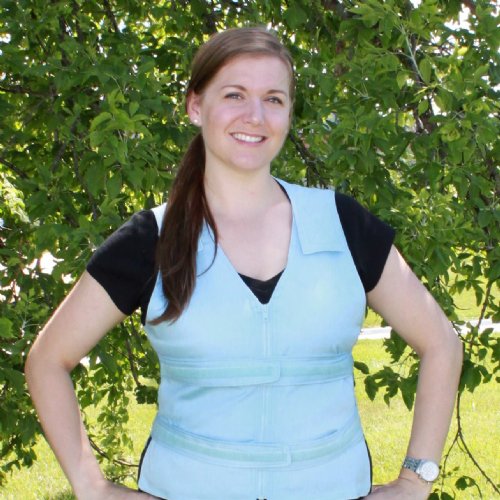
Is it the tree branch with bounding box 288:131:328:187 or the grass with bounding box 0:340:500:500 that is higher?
the tree branch with bounding box 288:131:328:187

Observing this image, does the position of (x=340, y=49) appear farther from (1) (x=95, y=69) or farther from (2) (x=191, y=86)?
(2) (x=191, y=86)

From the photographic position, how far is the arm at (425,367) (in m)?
2.00

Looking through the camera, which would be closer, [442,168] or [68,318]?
[68,318]

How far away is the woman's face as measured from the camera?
193 cm

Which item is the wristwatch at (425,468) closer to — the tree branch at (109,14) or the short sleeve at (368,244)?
the short sleeve at (368,244)

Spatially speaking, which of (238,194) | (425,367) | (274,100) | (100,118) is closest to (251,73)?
(274,100)

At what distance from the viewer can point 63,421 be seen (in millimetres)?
1968

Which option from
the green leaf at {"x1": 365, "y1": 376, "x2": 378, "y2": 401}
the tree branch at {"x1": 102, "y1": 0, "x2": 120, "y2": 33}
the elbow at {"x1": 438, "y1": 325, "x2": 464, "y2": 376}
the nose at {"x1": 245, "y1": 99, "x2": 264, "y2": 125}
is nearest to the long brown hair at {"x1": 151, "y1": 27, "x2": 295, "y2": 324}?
the nose at {"x1": 245, "y1": 99, "x2": 264, "y2": 125}

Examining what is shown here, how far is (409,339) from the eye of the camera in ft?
6.75

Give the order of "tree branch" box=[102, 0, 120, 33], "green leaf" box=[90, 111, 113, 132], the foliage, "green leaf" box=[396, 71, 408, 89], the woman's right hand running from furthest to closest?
"tree branch" box=[102, 0, 120, 33] → "green leaf" box=[396, 71, 408, 89] → the foliage → "green leaf" box=[90, 111, 113, 132] → the woman's right hand

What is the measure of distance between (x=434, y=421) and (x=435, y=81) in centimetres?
131

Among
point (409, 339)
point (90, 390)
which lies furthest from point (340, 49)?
point (409, 339)

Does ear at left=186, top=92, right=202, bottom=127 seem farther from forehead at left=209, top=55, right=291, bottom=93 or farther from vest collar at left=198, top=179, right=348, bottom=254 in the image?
vest collar at left=198, top=179, right=348, bottom=254

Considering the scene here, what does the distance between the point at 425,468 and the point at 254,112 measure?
0.81 meters
